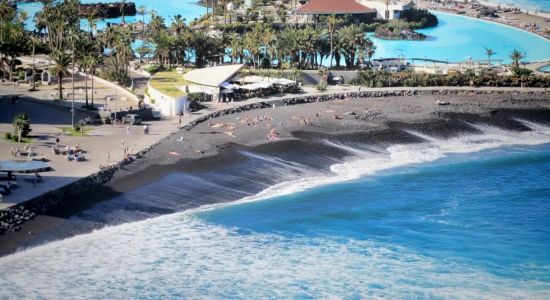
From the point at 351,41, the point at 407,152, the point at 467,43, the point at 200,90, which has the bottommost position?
the point at 407,152

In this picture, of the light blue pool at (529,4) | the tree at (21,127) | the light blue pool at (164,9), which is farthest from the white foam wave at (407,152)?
the light blue pool at (529,4)

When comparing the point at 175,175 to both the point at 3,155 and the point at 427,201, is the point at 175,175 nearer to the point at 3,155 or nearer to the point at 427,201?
the point at 3,155

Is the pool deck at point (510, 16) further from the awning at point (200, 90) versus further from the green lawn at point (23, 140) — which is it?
the green lawn at point (23, 140)

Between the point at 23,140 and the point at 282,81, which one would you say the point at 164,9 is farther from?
the point at 23,140

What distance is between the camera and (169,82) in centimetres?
8900

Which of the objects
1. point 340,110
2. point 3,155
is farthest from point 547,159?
point 3,155

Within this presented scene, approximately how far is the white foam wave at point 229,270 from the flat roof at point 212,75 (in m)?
36.8

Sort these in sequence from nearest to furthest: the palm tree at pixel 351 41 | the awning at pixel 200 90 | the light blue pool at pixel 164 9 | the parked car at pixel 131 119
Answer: the parked car at pixel 131 119 → the awning at pixel 200 90 → the palm tree at pixel 351 41 → the light blue pool at pixel 164 9

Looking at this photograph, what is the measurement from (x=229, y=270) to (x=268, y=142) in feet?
81.6

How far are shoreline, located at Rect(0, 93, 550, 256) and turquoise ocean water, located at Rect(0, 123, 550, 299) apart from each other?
4.99 ft

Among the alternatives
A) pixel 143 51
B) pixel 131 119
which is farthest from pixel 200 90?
pixel 143 51

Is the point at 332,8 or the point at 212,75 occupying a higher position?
the point at 332,8

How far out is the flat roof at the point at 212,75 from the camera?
87.9 metres

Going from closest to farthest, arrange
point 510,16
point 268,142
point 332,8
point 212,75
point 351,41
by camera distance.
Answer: point 268,142
point 212,75
point 351,41
point 332,8
point 510,16
